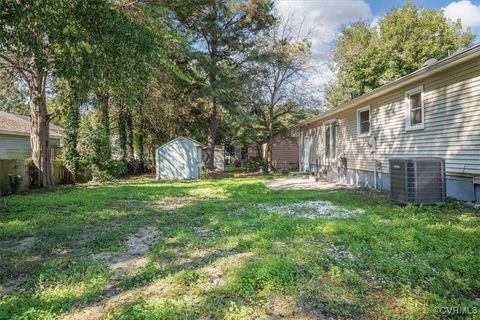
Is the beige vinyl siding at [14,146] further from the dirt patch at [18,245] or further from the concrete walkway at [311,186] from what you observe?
the dirt patch at [18,245]

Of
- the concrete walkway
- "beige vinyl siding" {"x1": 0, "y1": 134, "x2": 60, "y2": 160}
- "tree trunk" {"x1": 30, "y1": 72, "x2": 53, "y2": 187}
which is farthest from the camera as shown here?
"beige vinyl siding" {"x1": 0, "y1": 134, "x2": 60, "y2": 160}

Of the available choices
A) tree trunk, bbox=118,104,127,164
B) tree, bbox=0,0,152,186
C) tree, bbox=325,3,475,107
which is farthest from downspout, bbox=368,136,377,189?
tree trunk, bbox=118,104,127,164

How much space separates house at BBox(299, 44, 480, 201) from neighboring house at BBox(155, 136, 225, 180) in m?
6.52

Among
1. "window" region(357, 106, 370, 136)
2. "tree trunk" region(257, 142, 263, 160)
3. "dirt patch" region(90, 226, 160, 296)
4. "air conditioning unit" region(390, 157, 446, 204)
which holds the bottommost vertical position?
"dirt patch" region(90, 226, 160, 296)

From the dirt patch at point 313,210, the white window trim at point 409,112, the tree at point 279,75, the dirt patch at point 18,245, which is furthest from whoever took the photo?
the tree at point 279,75

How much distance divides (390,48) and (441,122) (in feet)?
58.1

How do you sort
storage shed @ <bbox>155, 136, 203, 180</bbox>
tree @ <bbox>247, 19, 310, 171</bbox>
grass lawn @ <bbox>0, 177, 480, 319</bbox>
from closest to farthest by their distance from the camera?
grass lawn @ <bbox>0, 177, 480, 319</bbox>, storage shed @ <bbox>155, 136, 203, 180</bbox>, tree @ <bbox>247, 19, 310, 171</bbox>

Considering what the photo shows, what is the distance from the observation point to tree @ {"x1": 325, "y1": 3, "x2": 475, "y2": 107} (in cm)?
2122

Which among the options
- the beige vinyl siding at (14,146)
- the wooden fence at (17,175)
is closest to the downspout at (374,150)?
the wooden fence at (17,175)

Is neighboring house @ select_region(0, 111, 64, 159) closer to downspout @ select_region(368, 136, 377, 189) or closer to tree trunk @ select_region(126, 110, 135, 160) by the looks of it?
tree trunk @ select_region(126, 110, 135, 160)

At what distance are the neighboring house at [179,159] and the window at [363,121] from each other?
764cm

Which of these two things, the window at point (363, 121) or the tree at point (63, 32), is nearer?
the tree at point (63, 32)

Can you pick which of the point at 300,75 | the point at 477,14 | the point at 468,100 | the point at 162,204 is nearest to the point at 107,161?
the point at 162,204

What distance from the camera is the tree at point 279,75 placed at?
18264 mm
